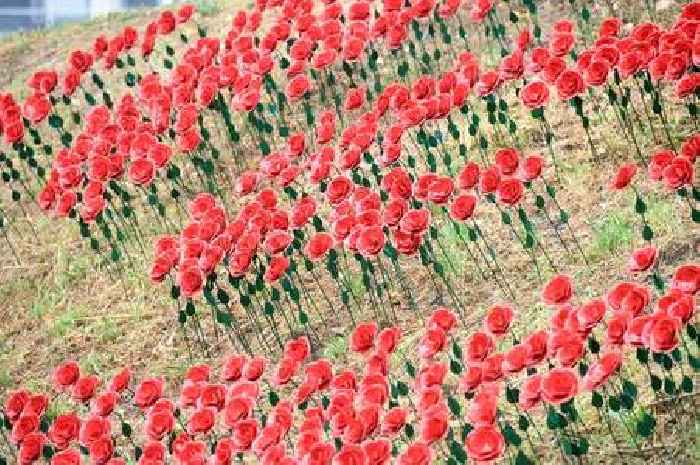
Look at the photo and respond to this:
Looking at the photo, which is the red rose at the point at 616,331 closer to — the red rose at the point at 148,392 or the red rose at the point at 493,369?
the red rose at the point at 493,369

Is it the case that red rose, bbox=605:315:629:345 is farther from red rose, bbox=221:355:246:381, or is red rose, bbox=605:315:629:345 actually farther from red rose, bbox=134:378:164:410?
red rose, bbox=134:378:164:410

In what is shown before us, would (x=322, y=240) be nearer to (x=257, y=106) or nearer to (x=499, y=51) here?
(x=257, y=106)

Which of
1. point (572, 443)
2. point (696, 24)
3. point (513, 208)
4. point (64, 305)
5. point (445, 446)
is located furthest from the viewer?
point (64, 305)

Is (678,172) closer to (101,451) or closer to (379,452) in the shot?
(379,452)

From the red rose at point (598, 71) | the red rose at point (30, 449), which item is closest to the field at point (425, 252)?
the red rose at point (598, 71)

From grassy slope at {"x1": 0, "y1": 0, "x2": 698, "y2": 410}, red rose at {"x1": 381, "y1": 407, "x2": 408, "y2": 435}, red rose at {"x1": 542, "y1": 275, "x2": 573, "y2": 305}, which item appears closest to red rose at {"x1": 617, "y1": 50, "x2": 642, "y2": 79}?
grassy slope at {"x1": 0, "y1": 0, "x2": 698, "y2": 410}

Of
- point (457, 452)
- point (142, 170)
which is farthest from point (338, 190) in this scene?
point (457, 452)

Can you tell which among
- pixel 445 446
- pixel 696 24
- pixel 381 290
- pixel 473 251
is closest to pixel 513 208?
pixel 473 251
